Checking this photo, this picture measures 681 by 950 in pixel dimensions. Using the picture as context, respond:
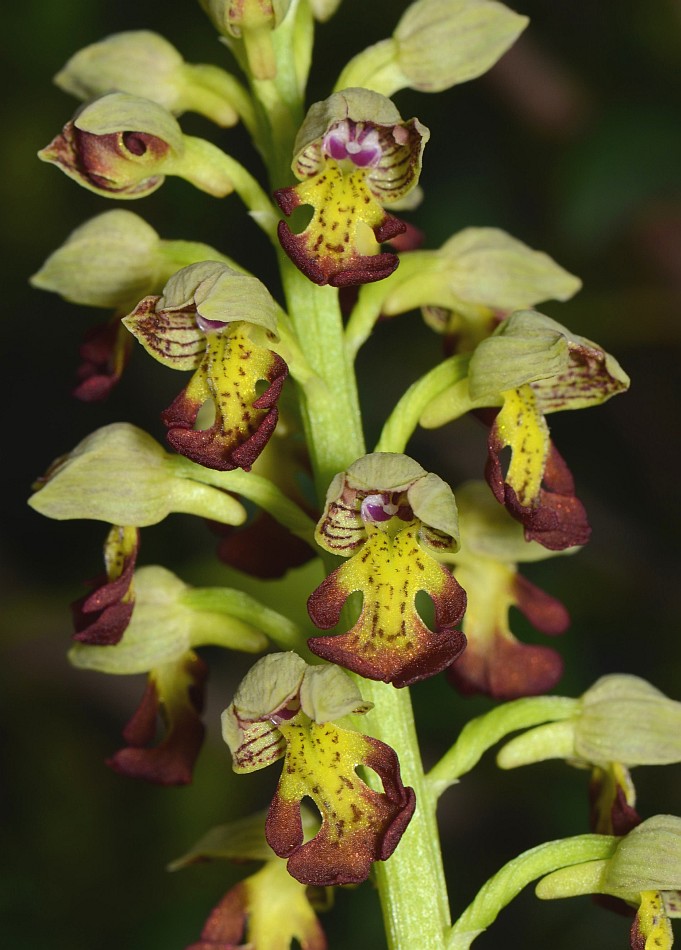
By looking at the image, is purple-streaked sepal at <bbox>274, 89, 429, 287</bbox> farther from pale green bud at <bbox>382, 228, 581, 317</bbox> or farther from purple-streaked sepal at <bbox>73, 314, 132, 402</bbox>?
purple-streaked sepal at <bbox>73, 314, 132, 402</bbox>

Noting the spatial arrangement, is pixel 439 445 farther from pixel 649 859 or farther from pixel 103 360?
pixel 649 859

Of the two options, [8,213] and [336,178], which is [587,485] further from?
[336,178]

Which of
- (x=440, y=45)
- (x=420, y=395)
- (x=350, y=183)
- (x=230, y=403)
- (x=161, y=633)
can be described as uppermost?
(x=440, y=45)

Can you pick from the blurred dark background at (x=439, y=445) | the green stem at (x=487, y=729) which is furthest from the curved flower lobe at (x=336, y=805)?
the blurred dark background at (x=439, y=445)

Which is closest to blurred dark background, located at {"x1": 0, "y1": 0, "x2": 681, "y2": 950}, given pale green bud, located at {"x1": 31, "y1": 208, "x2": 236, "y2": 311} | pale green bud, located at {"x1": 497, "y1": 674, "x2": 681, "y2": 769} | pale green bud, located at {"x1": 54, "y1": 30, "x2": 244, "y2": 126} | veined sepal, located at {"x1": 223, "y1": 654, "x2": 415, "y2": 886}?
pale green bud, located at {"x1": 497, "y1": 674, "x2": 681, "y2": 769}

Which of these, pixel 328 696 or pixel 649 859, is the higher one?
pixel 328 696

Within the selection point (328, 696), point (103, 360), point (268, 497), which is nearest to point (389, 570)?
point (328, 696)

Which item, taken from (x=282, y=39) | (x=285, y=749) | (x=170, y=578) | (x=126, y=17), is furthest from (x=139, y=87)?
(x=126, y=17)

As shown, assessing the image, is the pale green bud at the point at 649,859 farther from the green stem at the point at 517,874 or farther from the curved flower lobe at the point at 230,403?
the curved flower lobe at the point at 230,403
